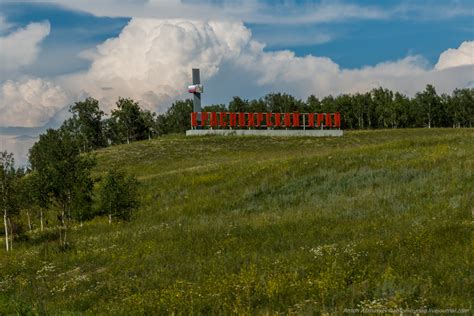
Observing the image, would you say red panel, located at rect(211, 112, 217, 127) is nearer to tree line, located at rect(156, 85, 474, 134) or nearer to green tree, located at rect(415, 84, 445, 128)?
tree line, located at rect(156, 85, 474, 134)

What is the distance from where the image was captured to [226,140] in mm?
94062

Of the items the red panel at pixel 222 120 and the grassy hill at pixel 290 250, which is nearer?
the grassy hill at pixel 290 250

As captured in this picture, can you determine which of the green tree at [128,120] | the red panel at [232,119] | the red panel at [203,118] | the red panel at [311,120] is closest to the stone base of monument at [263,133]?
the red panel at [203,118]

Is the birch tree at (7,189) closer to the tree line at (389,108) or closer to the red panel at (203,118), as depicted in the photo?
the red panel at (203,118)

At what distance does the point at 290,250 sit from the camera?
1680 cm

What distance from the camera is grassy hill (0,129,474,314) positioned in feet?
37.6

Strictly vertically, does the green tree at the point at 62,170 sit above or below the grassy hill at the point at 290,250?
above

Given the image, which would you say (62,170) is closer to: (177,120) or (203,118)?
(203,118)

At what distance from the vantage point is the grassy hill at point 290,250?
37.6ft

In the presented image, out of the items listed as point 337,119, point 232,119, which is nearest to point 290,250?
point 232,119

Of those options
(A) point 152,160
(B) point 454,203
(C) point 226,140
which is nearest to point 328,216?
(B) point 454,203

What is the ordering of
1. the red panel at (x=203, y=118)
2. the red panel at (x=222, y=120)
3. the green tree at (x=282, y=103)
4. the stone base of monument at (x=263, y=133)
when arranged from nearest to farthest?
the stone base of monument at (x=263, y=133) → the red panel at (x=203, y=118) → the red panel at (x=222, y=120) → the green tree at (x=282, y=103)

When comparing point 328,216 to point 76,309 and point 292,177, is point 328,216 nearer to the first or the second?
point 76,309

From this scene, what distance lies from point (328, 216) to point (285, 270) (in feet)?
31.0
